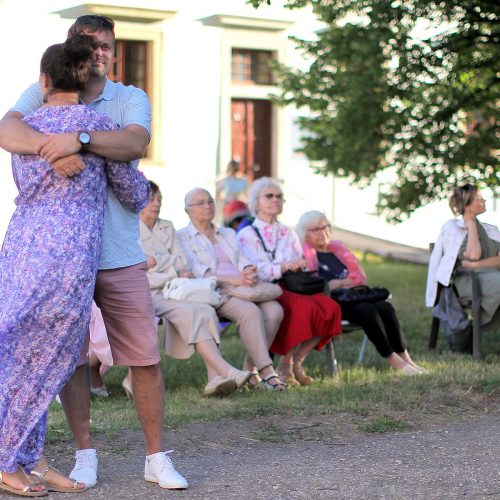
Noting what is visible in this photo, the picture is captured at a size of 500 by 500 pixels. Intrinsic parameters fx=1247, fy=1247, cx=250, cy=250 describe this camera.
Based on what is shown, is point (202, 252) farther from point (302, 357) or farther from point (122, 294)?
point (122, 294)

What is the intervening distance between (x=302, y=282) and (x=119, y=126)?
3746mm

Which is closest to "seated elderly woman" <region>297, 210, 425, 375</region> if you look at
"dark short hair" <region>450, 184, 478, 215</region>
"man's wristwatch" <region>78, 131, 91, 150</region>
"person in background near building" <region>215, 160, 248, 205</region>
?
"dark short hair" <region>450, 184, 478, 215</region>

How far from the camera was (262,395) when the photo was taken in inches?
309

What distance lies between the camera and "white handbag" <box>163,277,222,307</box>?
8.20 meters

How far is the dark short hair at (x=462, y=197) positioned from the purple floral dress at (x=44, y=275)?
206 inches

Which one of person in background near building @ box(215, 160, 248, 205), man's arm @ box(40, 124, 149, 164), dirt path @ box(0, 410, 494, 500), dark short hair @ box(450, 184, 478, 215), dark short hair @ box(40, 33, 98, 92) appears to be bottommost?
dirt path @ box(0, 410, 494, 500)

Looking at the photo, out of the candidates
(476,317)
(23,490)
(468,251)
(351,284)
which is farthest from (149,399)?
(468,251)

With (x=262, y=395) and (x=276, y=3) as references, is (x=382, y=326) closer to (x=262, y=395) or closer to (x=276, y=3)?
(x=262, y=395)

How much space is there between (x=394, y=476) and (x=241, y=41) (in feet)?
50.2

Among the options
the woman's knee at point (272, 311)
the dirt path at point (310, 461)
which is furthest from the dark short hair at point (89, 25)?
the woman's knee at point (272, 311)

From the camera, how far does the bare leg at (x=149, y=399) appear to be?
17.3 ft

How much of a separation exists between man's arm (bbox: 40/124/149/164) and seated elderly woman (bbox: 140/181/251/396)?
2.93 meters

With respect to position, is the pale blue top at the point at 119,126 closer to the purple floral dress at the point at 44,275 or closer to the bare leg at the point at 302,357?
the purple floral dress at the point at 44,275

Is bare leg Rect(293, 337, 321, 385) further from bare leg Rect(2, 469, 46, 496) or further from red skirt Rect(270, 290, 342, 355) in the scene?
bare leg Rect(2, 469, 46, 496)
